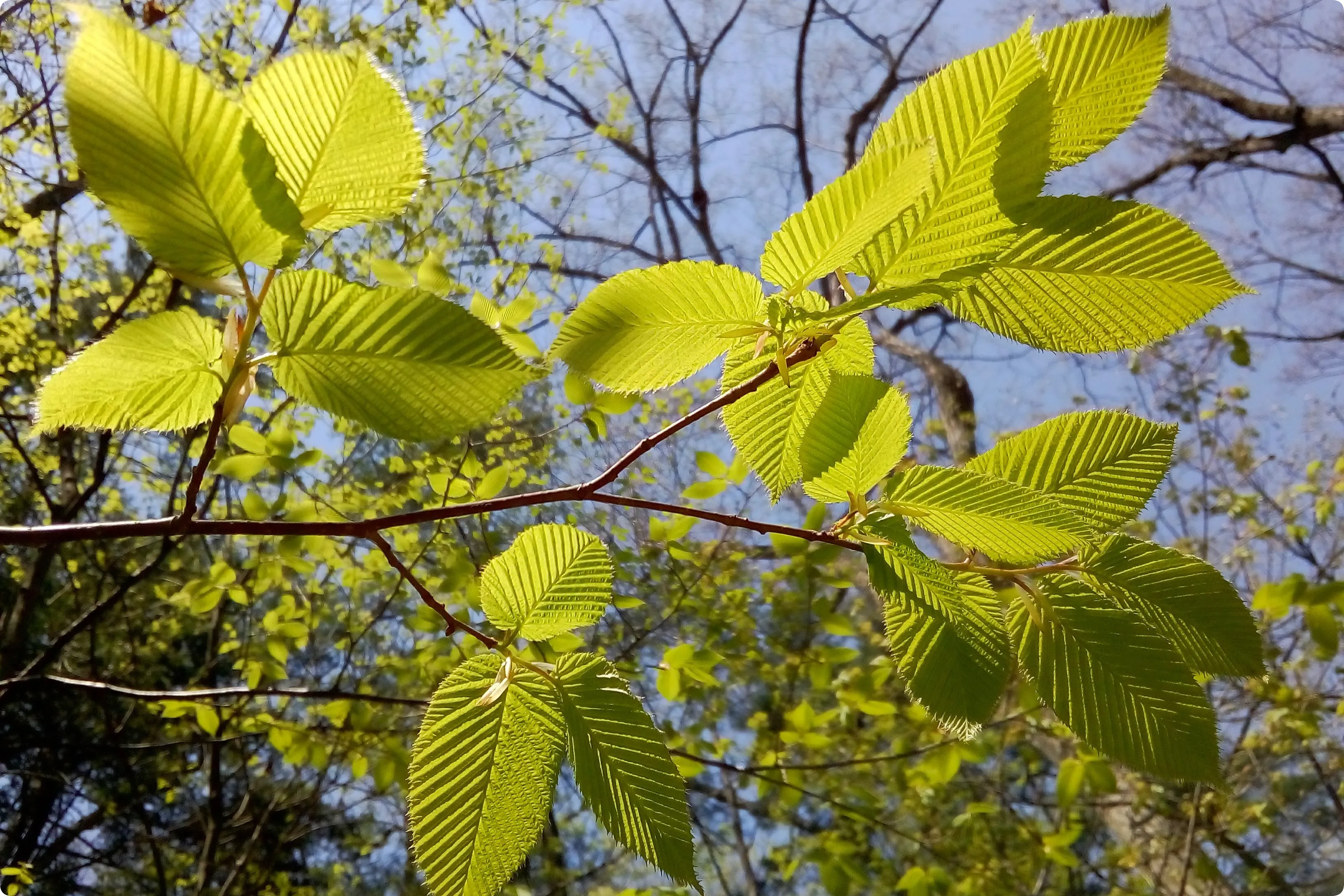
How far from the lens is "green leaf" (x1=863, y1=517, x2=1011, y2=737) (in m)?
0.20

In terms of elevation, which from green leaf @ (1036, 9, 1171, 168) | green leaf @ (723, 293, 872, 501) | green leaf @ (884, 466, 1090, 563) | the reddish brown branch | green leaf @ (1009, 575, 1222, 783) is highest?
green leaf @ (1036, 9, 1171, 168)

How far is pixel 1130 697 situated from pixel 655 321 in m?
0.14

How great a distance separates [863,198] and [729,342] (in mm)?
54

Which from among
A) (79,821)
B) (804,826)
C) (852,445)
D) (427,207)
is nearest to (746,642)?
(804,826)

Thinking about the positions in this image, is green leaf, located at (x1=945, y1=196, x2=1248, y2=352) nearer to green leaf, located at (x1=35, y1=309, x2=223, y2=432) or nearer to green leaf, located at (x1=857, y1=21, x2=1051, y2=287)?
green leaf, located at (x1=857, y1=21, x2=1051, y2=287)

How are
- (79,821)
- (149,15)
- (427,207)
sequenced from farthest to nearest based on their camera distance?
(79,821) → (427,207) → (149,15)

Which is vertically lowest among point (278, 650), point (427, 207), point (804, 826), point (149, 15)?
point (804, 826)

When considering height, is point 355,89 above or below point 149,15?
below

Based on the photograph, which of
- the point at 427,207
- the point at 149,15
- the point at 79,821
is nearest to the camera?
the point at 149,15

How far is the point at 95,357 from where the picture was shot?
6.7 inches

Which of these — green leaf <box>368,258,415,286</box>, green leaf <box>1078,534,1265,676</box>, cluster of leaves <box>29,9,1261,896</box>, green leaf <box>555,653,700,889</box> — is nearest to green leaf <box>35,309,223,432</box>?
cluster of leaves <box>29,9,1261,896</box>

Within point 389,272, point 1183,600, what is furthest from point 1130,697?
point 389,272

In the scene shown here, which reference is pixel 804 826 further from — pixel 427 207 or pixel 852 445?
pixel 852 445

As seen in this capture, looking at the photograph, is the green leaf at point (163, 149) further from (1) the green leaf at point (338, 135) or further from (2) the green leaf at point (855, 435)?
(2) the green leaf at point (855, 435)
